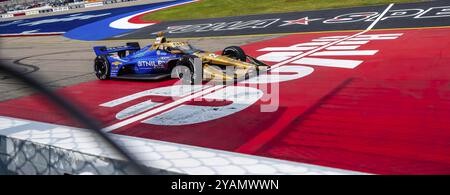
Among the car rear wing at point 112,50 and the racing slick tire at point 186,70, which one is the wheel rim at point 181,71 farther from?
the car rear wing at point 112,50

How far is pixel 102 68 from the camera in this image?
10.0m

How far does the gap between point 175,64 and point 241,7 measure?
2121 centimetres

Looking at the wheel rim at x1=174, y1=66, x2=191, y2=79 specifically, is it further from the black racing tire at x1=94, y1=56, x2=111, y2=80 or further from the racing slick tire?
the black racing tire at x1=94, y1=56, x2=111, y2=80

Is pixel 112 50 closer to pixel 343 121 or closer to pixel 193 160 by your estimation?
pixel 343 121

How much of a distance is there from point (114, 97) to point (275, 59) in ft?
17.0

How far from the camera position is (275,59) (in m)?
11.3

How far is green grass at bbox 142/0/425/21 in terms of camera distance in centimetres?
2448

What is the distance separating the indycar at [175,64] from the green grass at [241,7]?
55.4 ft

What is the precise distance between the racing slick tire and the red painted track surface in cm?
38

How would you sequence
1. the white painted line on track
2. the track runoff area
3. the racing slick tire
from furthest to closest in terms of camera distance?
1. the racing slick tire
2. the track runoff area
3. the white painted line on track

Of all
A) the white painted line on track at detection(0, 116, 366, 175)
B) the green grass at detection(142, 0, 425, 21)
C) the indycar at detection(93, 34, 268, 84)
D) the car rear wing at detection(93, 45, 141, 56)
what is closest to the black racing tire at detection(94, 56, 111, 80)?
the indycar at detection(93, 34, 268, 84)

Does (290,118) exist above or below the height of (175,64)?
below

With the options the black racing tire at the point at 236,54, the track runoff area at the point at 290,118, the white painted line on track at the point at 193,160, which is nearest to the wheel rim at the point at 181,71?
the track runoff area at the point at 290,118

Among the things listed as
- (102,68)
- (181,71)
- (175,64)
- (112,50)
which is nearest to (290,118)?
(181,71)
